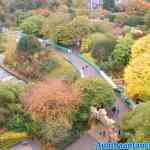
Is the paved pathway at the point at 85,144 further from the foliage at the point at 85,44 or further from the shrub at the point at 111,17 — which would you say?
the shrub at the point at 111,17

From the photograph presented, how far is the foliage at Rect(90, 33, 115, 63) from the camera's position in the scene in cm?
2578

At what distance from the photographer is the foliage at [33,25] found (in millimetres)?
32000

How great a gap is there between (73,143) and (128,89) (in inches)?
202

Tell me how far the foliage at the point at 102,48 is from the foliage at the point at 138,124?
9.32 m

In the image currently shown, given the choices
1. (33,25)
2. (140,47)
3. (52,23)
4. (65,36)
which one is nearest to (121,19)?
(65,36)

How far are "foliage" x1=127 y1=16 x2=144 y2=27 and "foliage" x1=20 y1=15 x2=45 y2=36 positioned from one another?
8362 mm

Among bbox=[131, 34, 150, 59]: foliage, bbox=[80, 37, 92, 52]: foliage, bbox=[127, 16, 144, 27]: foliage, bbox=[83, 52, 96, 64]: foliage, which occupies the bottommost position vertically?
bbox=[83, 52, 96, 64]: foliage

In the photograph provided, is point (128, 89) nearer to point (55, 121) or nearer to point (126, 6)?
point (55, 121)

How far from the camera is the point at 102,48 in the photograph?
84.6 feet

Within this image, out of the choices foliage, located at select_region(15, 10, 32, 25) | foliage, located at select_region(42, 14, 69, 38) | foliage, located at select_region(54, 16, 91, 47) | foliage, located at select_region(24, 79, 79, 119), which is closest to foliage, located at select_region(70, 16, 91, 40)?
foliage, located at select_region(54, 16, 91, 47)

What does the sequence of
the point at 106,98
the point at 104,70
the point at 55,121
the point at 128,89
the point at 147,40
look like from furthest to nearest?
1. the point at 104,70
2. the point at 147,40
3. the point at 128,89
4. the point at 106,98
5. the point at 55,121

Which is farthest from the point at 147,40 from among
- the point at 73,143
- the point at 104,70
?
the point at 73,143

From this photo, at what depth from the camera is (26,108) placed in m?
17.2

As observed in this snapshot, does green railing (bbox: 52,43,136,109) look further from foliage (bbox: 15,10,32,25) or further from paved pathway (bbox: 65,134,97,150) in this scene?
foliage (bbox: 15,10,32,25)
